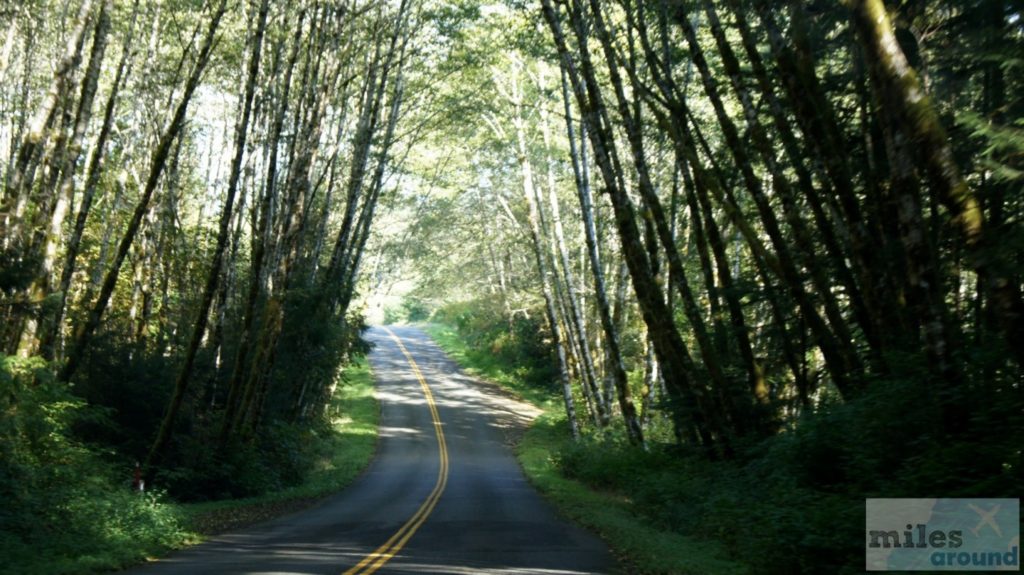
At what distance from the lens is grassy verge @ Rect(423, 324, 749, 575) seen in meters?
10.5

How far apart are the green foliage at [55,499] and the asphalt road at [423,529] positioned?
0.84m

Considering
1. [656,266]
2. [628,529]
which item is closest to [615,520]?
[628,529]

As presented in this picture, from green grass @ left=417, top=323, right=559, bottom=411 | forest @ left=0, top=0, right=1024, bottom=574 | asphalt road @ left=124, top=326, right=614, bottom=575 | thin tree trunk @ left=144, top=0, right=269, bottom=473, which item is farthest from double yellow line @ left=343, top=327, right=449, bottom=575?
green grass @ left=417, top=323, right=559, bottom=411

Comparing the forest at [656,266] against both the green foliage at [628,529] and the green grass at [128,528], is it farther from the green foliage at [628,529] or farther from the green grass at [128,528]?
the green foliage at [628,529]

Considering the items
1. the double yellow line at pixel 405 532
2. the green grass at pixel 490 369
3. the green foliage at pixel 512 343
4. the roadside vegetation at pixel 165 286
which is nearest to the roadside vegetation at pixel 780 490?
the double yellow line at pixel 405 532

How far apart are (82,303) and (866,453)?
2085 cm

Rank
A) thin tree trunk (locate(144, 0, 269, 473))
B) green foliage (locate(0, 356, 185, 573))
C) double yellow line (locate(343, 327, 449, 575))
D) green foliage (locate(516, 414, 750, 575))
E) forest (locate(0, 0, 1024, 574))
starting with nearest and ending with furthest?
forest (locate(0, 0, 1024, 574)) < green foliage (locate(516, 414, 750, 575)) < double yellow line (locate(343, 327, 449, 575)) < green foliage (locate(0, 356, 185, 573)) < thin tree trunk (locate(144, 0, 269, 473))

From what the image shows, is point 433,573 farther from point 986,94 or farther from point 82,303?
point 82,303

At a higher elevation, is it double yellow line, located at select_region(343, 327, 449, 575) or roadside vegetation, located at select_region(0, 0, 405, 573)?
roadside vegetation, located at select_region(0, 0, 405, 573)

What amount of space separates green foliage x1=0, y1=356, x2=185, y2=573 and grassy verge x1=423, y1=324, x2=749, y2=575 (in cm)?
678

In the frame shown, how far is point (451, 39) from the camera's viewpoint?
27.2 meters

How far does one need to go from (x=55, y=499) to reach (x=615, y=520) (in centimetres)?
905

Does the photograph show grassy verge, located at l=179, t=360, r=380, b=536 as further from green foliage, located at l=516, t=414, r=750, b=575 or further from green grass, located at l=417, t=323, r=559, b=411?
green grass, located at l=417, t=323, r=559, b=411

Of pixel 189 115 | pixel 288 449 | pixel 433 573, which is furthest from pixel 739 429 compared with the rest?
pixel 189 115
